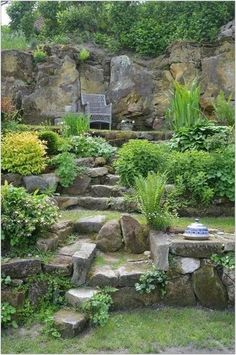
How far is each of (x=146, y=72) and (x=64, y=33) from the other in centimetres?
285

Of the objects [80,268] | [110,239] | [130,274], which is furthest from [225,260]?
[80,268]

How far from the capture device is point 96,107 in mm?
9453

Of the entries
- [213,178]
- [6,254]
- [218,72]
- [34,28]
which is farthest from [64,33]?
[6,254]

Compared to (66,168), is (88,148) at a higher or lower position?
higher

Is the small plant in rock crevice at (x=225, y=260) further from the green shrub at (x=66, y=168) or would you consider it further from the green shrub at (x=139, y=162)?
the green shrub at (x=66, y=168)

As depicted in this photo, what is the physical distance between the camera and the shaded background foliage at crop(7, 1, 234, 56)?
1024 cm

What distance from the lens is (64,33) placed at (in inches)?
443

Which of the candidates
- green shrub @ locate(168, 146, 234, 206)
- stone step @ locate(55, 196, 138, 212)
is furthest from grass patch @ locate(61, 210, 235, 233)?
green shrub @ locate(168, 146, 234, 206)

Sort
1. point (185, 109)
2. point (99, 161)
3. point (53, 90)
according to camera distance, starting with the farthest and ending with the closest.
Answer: point (53, 90) → point (185, 109) → point (99, 161)

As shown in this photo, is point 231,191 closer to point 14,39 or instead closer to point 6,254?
point 6,254

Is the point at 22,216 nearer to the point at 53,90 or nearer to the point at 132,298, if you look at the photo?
the point at 132,298

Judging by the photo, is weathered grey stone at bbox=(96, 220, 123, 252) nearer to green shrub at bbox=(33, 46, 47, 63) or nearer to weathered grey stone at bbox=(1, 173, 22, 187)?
weathered grey stone at bbox=(1, 173, 22, 187)

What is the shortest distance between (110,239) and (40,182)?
5.05 feet

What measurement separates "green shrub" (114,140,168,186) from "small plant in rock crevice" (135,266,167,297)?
1.74 meters
